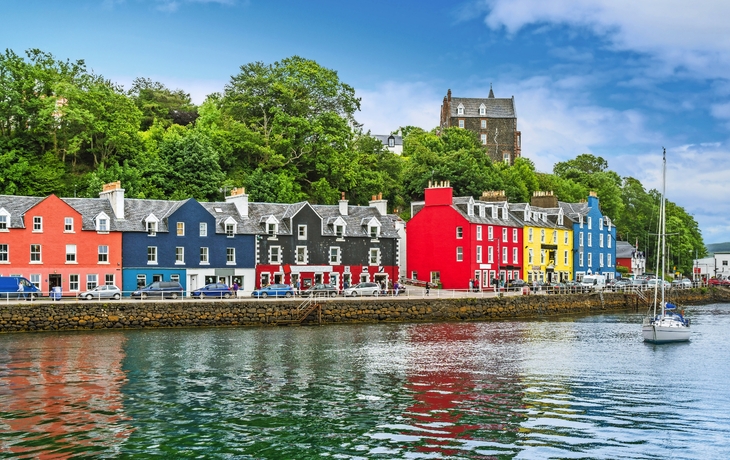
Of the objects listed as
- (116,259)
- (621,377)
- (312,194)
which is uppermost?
(312,194)

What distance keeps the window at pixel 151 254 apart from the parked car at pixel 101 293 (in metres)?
6.50

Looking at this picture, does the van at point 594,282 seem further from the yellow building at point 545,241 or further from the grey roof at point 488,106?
the grey roof at point 488,106

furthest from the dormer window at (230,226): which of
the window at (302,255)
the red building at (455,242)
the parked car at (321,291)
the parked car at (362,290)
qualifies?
the red building at (455,242)

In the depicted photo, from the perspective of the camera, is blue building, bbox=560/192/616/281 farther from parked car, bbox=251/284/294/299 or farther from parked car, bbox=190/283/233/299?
parked car, bbox=190/283/233/299

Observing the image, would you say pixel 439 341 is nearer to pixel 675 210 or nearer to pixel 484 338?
pixel 484 338

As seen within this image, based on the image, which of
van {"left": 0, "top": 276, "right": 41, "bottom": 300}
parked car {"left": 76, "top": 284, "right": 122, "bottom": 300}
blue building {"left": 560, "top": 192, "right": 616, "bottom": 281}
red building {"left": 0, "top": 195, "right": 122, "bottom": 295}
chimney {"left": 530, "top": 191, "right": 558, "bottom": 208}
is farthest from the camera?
chimney {"left": 530, "top": 191, "right": 558, "bottom": 208}

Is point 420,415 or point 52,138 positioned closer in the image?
point 420,415

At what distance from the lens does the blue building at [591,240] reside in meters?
97.1

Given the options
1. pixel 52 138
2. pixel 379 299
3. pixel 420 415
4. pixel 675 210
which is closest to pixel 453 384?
pixel 420 415

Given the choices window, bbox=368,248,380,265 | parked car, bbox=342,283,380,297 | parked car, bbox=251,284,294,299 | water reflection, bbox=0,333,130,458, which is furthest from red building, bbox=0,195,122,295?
window, bbox=368,248,380,265

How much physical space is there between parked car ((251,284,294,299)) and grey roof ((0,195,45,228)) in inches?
666

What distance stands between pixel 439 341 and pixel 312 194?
40.1 m

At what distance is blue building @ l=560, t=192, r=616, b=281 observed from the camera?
319 ft

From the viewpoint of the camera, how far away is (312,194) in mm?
86562
